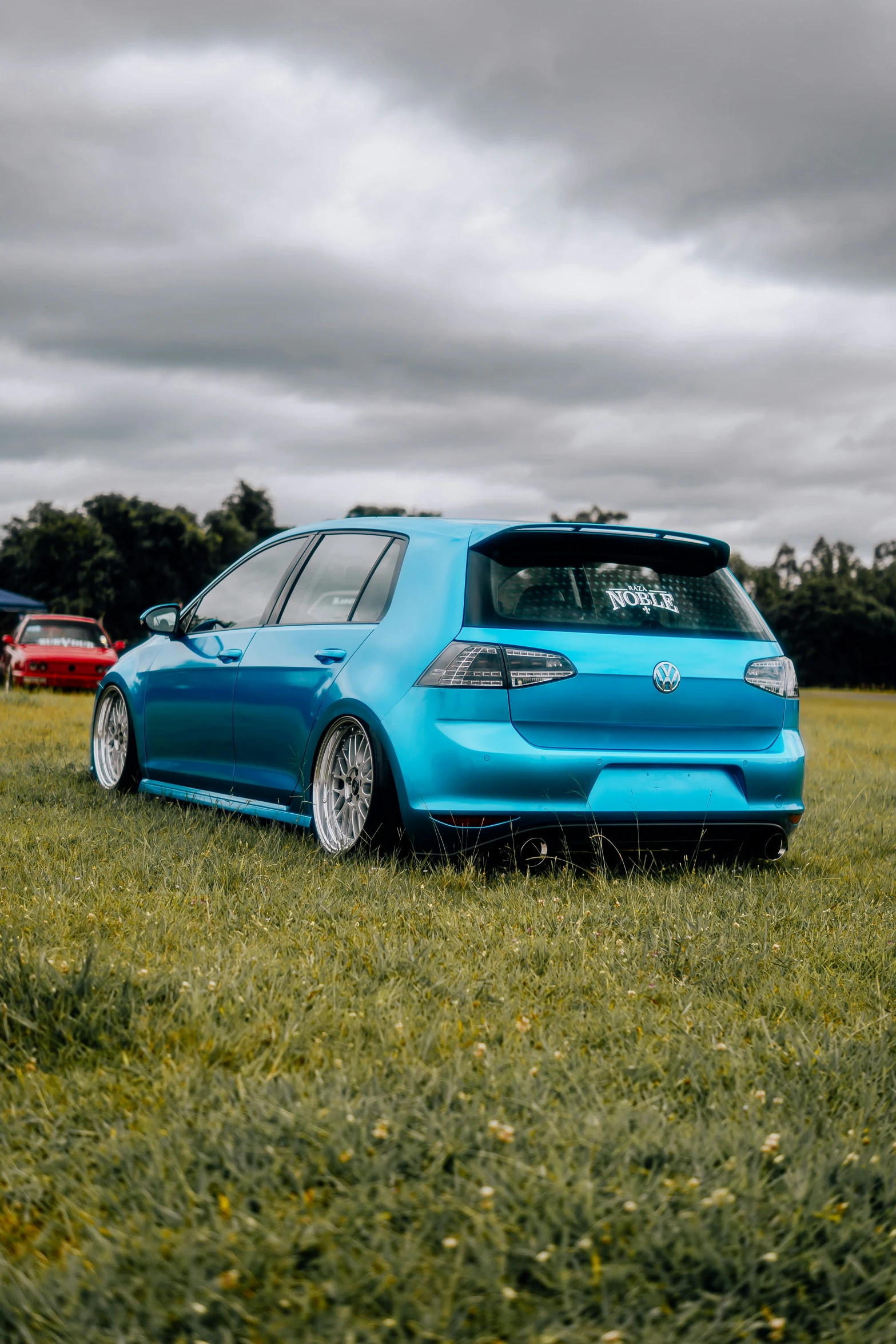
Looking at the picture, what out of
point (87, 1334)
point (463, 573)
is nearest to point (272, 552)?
point (463, 573)

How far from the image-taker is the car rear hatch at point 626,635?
5.34 meters

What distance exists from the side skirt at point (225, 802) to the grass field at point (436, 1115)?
1172 millimetres

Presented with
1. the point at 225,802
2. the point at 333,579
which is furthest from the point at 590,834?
the point at 225,802

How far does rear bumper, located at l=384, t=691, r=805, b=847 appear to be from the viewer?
5.18m

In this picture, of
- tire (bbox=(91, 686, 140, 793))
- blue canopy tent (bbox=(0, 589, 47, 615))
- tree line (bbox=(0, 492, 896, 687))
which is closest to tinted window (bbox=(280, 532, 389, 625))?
tire (bbox=(91, 686, 140, 793))

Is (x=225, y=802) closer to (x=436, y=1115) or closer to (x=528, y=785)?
(x=528, y=785)

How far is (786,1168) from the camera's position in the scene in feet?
8.21

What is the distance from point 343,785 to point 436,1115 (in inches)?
129

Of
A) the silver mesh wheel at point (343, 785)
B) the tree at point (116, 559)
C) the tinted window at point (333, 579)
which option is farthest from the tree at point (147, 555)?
the silver mesh wheel at point (343, 785)

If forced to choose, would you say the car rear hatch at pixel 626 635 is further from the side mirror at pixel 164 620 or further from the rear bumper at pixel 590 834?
the side mirror at pixel 164 620

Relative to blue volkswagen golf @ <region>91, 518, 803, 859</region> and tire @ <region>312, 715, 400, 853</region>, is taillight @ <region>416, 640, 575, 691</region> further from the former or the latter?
tire @ <region>312, 715, 400, 853</region>

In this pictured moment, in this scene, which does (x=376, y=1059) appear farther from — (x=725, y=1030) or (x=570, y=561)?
(x=570, y=561)

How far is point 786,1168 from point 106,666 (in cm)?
2201

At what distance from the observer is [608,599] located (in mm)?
5629
